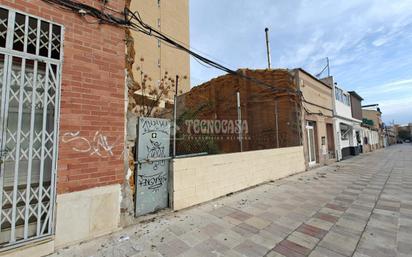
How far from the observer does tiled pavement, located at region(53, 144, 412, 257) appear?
268 centimetres

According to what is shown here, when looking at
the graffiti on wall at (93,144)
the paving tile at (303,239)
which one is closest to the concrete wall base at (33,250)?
the graffiti on wall at (93,144)

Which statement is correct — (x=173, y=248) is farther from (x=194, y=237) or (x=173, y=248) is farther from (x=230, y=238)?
(x=230, y=238)

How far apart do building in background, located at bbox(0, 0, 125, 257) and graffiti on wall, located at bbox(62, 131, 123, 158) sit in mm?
13

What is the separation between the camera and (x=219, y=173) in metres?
5.11

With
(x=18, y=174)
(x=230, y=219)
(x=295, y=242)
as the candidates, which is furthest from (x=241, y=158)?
(x=18, y=174)

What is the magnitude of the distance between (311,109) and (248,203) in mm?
8729

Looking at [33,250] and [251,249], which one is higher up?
[33,250]

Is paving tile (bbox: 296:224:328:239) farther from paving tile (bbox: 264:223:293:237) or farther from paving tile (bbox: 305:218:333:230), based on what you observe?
paving tile (bbox: 264:223:293:237)

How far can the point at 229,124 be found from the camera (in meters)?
9.60

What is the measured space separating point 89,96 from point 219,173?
3.41 m

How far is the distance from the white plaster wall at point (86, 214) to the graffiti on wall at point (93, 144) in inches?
22.2

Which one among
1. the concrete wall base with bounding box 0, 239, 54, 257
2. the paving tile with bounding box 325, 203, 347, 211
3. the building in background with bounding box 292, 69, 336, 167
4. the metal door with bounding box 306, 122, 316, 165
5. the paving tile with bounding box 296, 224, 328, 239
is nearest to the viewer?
the concrete wall base with bounding box 0, 239, 54, 257

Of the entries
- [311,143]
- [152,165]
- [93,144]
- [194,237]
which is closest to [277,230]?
[194,237]

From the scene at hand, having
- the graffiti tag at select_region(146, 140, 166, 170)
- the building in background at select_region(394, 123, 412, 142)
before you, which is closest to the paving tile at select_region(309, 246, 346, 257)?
the graffiti tag at select_region(146, 140, 166, 170)
